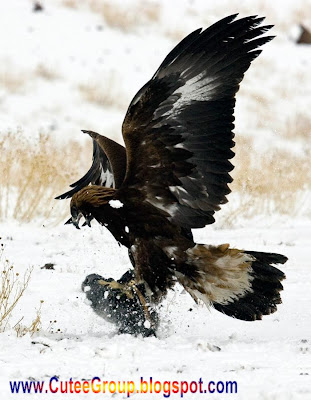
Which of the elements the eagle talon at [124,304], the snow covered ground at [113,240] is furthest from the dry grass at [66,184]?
the eagle talon at [124,304]

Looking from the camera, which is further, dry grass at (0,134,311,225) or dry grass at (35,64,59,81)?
dry grass at (35,64,59,81)

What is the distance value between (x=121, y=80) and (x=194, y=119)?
13.9 metres

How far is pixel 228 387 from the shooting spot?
3.43 metres

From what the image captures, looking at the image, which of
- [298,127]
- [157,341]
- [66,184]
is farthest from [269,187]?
[298,127]

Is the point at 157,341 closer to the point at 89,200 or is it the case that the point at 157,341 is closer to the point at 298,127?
the point at 89,200

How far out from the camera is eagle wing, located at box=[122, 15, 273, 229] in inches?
165

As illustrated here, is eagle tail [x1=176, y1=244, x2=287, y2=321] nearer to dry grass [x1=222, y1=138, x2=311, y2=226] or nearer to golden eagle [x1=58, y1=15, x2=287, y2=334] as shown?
golden eagle [x1=58, y1=15, x2=287, y2=334]

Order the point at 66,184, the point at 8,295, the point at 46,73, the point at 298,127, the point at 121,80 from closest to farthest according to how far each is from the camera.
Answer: the point at 8,295 < the point at 66,184 < the point at 298,127 < the point at 46,73 < the point at 121,80

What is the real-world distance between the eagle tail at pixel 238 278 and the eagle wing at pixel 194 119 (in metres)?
0.23

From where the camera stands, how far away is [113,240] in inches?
317

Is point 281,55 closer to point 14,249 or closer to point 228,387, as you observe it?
point 14,249

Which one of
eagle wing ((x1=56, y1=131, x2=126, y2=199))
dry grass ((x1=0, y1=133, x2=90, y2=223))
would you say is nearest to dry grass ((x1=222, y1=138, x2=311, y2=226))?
dry grass ((x1=0, y1=133, x2=90, y2=223))

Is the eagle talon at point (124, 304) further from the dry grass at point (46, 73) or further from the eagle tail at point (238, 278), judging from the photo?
the dry grass at point (46, 73)

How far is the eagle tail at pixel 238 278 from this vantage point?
4.41m
